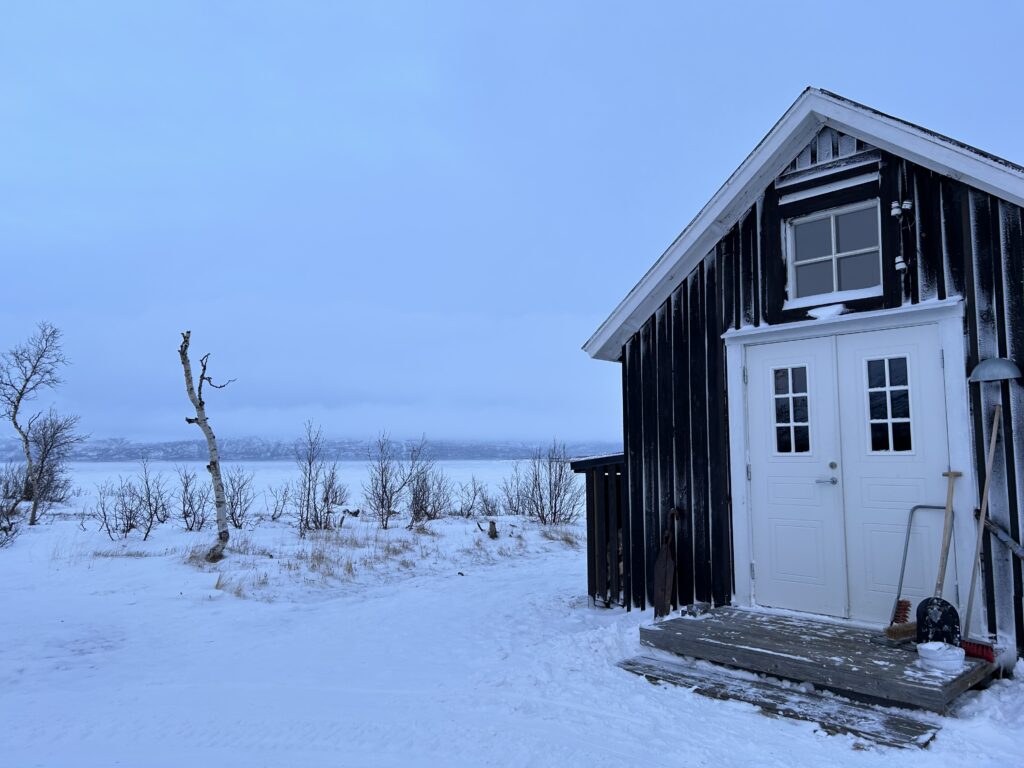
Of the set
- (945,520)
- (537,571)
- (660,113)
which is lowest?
(537,571)

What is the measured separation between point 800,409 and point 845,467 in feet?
2.08

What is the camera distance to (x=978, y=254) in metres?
4.95

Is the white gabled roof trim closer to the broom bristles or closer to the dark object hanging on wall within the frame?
the dark object hanging on wall

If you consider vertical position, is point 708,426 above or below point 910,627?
above

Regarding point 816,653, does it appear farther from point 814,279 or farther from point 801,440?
point 814,279

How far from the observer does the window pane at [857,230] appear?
561 cm

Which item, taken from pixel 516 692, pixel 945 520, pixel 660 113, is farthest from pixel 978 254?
pixel 660 113

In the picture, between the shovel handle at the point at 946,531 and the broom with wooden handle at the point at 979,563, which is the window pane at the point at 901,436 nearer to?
the shovel handle at the point at 946,531

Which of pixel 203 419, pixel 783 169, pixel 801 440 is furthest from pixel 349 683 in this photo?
pixel 203 419

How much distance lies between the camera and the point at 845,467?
5.56 m

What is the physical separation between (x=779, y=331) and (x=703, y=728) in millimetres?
3538

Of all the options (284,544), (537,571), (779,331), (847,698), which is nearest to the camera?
(847,698)

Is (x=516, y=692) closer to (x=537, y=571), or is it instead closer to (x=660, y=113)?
(x=537, y=571)

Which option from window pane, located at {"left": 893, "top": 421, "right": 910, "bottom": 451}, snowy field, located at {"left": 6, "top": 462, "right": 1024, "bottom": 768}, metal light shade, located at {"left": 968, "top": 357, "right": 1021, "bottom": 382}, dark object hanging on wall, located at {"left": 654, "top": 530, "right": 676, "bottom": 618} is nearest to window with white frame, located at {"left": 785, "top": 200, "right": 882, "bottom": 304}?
metal light shade, located at {"left": 968, "top": 357, "right": 1021, "bottom": 382}
